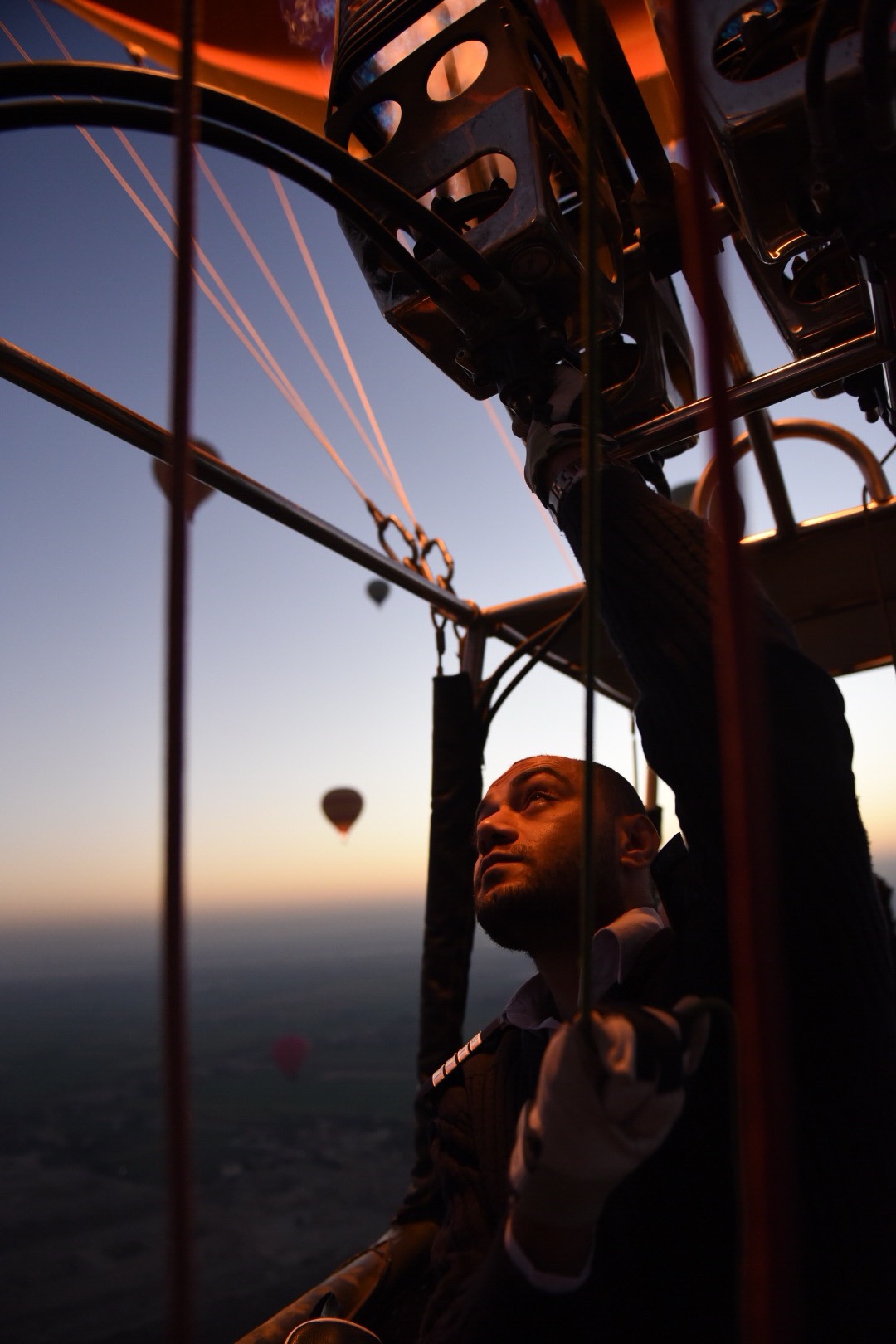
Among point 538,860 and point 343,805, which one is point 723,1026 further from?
point 343,805

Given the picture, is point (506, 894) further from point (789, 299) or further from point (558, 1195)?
point (789, 299)

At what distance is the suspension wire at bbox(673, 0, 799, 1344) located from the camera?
14.3 inches

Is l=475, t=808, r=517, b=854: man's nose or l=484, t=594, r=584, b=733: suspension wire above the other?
l=484, t=594, r=584, b=733: suspension wire

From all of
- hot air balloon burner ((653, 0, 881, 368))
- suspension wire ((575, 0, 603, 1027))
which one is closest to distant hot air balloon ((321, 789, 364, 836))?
hot air balloon burner ((653, 0, 881, 368))

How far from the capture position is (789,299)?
42.7 inches

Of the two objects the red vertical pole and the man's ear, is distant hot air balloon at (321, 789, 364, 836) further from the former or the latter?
the red vertical pole

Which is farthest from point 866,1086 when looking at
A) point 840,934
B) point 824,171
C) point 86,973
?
point 86,973

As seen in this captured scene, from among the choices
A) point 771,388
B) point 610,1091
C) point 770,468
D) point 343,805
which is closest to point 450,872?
point 770,468

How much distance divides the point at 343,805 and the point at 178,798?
11422 millimetres

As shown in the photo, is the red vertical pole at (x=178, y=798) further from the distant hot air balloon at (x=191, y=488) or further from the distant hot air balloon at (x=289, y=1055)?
the distant hot air balloon at (x=289, y=1055)

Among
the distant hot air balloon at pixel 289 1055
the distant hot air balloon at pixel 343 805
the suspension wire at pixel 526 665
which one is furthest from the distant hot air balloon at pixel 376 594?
the distant hot air balloon at pixel 289 1055

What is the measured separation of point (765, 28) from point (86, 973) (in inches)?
3559

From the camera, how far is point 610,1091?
0.53m

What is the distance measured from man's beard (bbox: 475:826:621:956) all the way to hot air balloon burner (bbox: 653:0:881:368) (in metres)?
0.84
